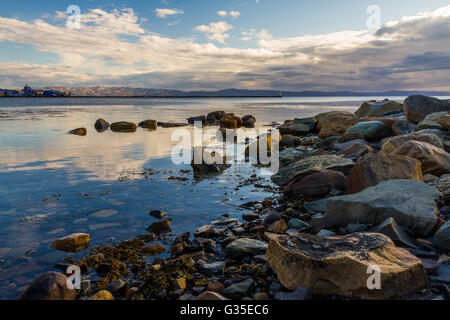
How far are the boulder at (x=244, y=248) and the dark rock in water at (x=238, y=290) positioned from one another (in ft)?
3.24

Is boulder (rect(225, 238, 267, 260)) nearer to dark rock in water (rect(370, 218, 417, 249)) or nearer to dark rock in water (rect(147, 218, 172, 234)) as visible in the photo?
dark rock in water (rect(147, 218, 172, 234))

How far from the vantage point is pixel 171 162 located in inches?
501

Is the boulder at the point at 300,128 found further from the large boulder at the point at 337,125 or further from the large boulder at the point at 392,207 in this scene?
the large boulder at the point at 392,207

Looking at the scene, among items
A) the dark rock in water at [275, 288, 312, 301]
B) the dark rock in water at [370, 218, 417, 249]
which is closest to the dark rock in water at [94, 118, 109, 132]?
the dark rock in water at [370, 218, 417, 249]

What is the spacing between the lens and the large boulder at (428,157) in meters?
7.33

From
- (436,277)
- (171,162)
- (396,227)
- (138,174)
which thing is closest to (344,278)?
(436,277)

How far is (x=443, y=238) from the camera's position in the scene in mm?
4160

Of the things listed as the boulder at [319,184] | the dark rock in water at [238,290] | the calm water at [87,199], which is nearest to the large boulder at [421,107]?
the calm water at [87,199]

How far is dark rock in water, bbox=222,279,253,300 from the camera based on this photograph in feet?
11.5

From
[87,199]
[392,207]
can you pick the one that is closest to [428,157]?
[392,207]

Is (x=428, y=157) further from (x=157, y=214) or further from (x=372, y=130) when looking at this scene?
(x=372, y=130)

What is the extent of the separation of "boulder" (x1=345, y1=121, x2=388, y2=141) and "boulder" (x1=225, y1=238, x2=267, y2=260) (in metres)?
11.8

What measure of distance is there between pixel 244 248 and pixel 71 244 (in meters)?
2.98

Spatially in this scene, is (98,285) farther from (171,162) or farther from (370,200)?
(171,162)
